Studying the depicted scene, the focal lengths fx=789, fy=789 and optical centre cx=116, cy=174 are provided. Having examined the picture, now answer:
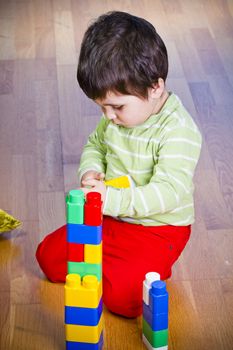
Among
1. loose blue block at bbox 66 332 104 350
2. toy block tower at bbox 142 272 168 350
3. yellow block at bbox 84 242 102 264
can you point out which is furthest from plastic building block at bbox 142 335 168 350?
yellow block at bbox 84 242 102 264

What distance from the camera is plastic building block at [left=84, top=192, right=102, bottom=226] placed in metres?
1.28

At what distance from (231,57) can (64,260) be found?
1.16 m

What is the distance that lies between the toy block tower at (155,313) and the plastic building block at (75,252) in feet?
0.46

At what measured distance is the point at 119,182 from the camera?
1.53m

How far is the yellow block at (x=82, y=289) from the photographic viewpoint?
1327mm

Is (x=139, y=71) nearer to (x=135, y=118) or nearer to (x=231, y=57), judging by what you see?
(x=135, y=118)

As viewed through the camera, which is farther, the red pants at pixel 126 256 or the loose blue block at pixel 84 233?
the red pants at pixel 126 256

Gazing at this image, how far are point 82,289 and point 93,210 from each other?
0.14 meters

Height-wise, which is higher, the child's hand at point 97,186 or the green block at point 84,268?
the child's hand at point 97,186

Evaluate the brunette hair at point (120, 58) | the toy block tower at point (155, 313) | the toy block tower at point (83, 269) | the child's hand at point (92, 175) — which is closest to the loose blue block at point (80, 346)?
the toy block tower at point (83, 269)

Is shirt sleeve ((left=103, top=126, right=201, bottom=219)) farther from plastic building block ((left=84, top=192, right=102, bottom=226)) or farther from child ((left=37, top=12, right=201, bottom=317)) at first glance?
plastic building block ((left=84, top=192, right=102, bottom=226))

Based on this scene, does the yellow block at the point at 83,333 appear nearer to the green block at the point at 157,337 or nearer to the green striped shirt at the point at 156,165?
the green block at the point at 157,337

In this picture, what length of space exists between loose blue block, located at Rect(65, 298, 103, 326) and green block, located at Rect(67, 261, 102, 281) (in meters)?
0.06

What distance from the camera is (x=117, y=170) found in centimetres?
163
